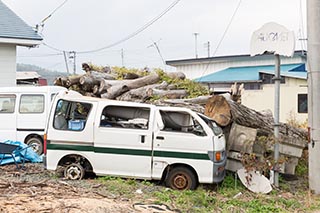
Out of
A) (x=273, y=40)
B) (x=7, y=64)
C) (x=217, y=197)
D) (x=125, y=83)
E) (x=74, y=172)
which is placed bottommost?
(x=217, y=197)

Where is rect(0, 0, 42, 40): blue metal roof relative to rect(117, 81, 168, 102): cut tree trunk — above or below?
above

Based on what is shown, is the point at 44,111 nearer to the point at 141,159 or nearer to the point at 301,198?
the point at 141,159

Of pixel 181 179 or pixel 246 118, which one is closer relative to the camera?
pixel 181 179

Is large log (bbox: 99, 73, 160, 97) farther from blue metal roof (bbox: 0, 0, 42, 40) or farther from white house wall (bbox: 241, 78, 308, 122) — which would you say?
white house wall (bbox: 241, 78, 308, 122)

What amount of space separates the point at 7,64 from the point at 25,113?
360 centimetres

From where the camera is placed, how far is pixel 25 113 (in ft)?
41.4

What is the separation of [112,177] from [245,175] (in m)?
2.79

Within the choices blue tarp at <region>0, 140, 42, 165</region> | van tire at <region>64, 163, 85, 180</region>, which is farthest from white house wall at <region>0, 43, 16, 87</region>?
van tire at <region>64, 163, 85, 180</region>

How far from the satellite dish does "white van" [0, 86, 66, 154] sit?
612 cm

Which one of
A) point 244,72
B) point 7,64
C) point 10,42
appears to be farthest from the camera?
point 244,72

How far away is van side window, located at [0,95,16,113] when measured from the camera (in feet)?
41.8

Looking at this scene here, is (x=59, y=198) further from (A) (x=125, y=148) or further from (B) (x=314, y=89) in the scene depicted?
(B) (x=314, y=89)

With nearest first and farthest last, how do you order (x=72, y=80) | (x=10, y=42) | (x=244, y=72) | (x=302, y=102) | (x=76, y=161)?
(x=76, y=161)
(x=72, y=80)
(x=10, y=42)
(x=302, y=102)
(x=244, y=72)

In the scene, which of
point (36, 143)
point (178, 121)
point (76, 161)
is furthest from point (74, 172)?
point (36, 143)
